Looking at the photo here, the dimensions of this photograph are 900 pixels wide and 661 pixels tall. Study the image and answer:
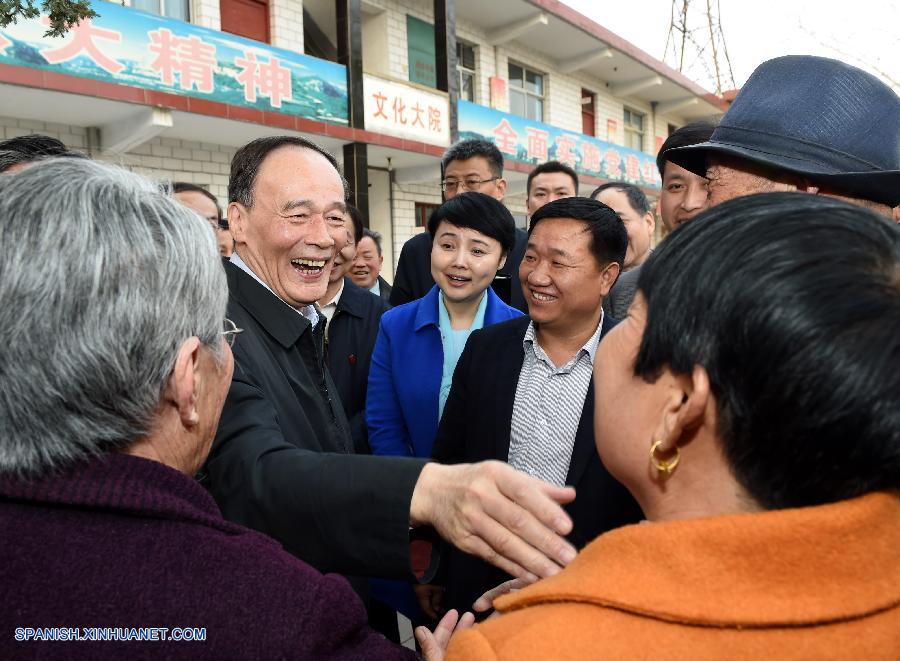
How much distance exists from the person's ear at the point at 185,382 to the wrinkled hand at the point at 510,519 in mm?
475

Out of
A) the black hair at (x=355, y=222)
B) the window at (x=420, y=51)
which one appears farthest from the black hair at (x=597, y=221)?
the window at (x=420, y=51)

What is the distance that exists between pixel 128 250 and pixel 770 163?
4.56ft

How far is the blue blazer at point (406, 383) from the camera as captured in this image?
281 centimetres

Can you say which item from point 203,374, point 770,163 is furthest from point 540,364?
point 203,374

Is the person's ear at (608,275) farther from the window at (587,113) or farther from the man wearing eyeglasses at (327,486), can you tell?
the window at (587,113)

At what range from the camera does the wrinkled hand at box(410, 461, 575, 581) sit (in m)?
1.11

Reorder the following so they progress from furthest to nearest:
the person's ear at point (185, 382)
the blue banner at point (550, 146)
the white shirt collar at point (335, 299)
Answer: the blue banner at point (550, 146) < the white shirt collar at point (335, 299) < the person's ear at point (185, 382)

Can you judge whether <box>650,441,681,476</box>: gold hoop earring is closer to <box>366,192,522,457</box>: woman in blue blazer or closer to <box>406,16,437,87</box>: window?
<box>366,192,522,457</box>: woman in blue blazer

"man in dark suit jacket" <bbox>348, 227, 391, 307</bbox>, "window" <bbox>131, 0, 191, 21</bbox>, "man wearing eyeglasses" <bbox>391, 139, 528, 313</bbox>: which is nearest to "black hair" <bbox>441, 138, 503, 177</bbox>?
"man wearing eyeglasses" <bbox>391, 139, 528, 313</bbox>

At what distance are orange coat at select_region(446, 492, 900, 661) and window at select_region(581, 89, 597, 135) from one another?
16.2 metres

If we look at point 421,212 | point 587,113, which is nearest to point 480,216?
point 421,212

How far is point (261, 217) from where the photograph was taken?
2.07 m

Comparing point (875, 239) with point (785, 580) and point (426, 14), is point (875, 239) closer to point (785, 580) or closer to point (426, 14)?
point (785, 580)

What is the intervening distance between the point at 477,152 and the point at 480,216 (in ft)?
4.31
